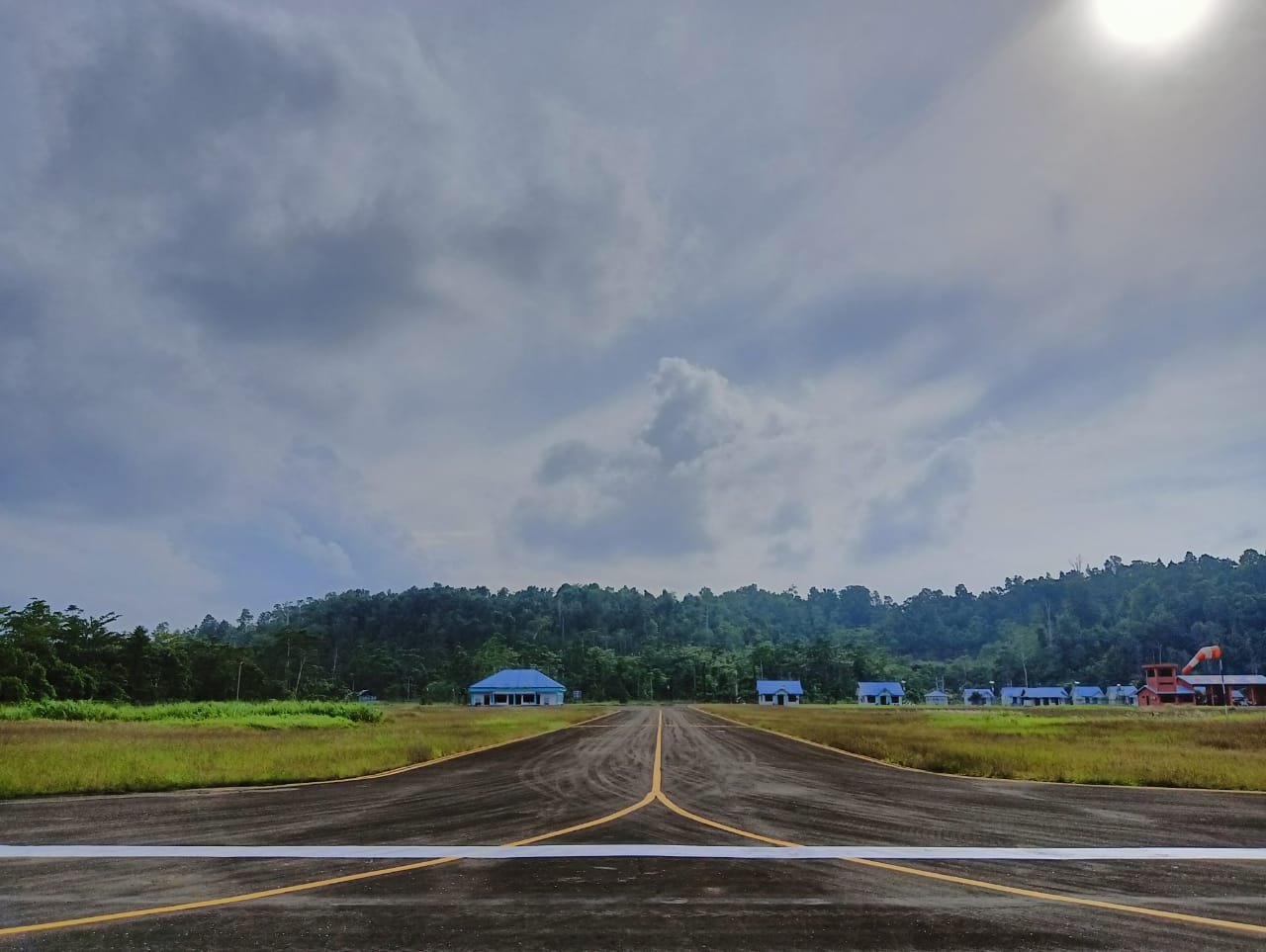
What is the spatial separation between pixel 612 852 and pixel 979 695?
15232 cm

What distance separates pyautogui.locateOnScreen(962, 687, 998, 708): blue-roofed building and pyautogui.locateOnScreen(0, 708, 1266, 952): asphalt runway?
141557mm

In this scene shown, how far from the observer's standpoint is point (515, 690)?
102m

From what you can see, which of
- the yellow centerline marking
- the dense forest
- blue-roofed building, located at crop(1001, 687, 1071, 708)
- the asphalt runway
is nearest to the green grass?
the dense forest

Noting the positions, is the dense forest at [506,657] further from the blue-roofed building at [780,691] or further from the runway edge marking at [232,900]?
the runway edge marking at [232,900]

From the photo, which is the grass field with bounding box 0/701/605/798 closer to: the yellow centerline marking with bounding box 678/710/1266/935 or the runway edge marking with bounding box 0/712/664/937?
the runway edge marking with bounding box 0/712/664/937

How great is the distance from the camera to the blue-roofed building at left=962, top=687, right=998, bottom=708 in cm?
14212

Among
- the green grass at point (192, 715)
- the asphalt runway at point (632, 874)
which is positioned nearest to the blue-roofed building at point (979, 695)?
the green grass at point (192, 715)

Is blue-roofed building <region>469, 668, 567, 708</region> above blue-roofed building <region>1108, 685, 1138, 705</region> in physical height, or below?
above

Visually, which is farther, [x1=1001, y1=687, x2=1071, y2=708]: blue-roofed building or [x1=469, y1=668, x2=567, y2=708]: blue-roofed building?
[x1=1001, y1=687, x2=1071, y2=708]: blue-roofed building

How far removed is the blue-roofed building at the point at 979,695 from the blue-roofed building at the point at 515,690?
84.5 m

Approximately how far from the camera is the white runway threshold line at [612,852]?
32.2ft

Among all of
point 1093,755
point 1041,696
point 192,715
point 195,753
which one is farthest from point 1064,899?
point 1041,696

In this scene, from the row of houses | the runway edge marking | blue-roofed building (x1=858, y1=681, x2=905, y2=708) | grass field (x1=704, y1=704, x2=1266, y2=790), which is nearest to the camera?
the runway edge marking

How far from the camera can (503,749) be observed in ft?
89.9
